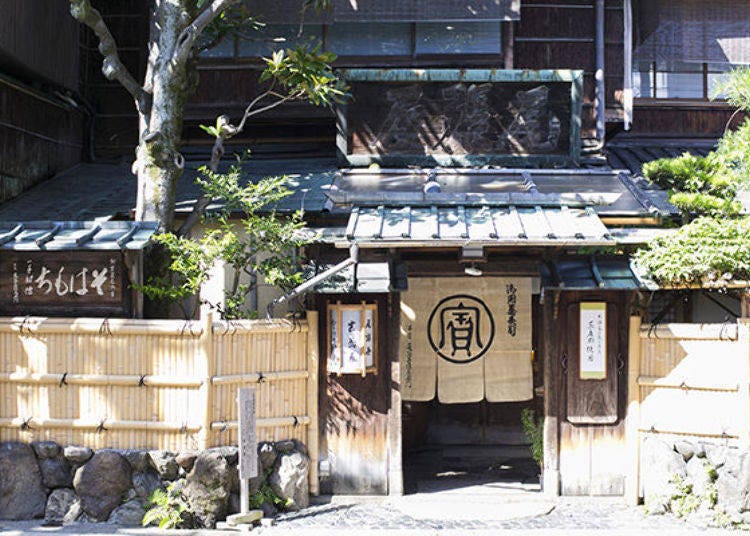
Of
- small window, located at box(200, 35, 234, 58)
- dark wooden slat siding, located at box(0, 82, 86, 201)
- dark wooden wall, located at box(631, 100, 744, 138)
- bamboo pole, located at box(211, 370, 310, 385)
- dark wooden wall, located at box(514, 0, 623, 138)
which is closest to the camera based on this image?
bamboo pole, located at box(211, 370, 310, 385)

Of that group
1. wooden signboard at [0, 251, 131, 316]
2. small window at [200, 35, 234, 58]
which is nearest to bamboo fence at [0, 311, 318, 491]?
wooden signboard at [0, 251, 131, 316]

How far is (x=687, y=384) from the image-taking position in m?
11.9

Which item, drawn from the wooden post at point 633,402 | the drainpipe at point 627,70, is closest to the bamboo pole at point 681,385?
the wooden post at point 633,402

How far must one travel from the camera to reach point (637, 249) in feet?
41.1

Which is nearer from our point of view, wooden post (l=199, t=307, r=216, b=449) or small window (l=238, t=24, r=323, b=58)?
wooden post (l=199, t=307, r=216, b=449)

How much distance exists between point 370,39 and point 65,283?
289 inches

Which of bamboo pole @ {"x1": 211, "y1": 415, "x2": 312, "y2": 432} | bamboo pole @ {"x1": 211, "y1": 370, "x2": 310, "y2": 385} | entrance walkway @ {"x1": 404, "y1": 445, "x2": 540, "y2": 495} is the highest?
bamboo pole @ {"x1": 211, "y1": 370, "x2": 310, "y2": 385}

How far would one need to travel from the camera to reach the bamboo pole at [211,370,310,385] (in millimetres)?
11742

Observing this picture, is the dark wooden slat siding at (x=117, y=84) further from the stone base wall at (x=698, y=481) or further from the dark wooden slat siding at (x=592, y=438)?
the stone base wall at (x=698, y=481)

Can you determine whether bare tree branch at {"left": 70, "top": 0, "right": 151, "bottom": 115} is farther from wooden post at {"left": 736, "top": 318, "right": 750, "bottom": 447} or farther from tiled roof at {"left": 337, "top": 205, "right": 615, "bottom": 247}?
wooden post at {"left": 736, "top": 318, "right": 750, "bottom": 447}

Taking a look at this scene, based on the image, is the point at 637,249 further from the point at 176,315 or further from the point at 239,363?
the point at 176,315

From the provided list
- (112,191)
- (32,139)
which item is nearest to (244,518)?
(112,191)

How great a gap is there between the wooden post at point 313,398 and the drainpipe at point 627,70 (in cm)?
798

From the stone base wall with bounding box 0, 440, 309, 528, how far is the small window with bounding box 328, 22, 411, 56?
7918mm
